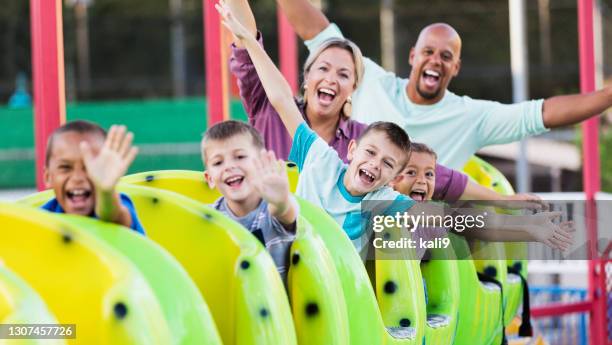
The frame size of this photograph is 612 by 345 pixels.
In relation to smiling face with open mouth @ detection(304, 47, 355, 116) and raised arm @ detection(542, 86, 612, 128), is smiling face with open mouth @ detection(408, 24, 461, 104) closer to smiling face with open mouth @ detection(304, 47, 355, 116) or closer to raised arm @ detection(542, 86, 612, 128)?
raised arm @ detection(542, 86, 612, 128)

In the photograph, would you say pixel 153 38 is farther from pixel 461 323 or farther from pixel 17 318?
pixel 17 318

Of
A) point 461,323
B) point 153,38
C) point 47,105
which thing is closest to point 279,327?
point 47,105

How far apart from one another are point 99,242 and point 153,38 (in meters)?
23.7

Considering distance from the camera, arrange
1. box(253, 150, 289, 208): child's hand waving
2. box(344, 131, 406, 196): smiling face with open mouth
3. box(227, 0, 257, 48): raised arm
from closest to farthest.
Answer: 1. box(253, 150, 289, 208): child's hand waving
2. box(344, 131, 406, 196): smiling face with open mouth
3. box(227, 0, 257, 48): raised arm

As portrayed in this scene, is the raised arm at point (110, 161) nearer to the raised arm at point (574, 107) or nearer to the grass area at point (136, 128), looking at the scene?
the raised arm at point (574, 107)

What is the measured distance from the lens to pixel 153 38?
25078 millimetres

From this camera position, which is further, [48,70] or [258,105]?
[258,105]

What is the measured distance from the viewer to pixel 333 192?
281 centimetres

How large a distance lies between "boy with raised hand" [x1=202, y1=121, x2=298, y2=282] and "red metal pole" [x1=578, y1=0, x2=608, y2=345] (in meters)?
2.25

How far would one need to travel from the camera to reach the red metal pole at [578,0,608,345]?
14.9ft

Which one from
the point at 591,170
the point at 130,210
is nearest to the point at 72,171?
the point at 130,210

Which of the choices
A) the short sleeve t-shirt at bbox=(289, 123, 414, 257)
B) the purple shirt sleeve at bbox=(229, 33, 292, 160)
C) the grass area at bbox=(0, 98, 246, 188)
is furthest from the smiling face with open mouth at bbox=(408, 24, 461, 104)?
the grass area at bbox=(0, 98, 246, 188)

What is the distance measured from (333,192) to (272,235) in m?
0.53

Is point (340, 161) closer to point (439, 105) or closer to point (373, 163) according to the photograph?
point (373, 163)
